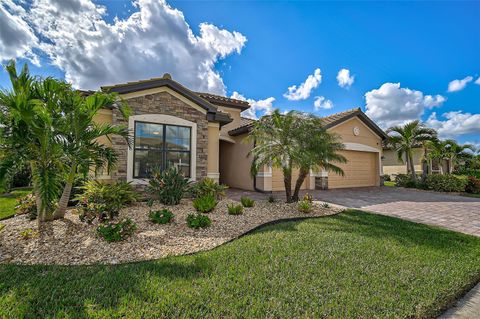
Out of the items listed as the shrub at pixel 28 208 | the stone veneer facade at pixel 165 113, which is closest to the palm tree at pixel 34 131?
the shrub at pixel 28 208

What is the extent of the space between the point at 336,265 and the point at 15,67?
7941mm

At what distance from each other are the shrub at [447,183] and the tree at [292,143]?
1183 cm

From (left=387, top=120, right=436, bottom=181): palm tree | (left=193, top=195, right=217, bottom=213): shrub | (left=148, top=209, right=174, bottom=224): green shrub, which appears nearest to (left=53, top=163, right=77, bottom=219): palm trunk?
(left=148, top=209, right=174, bottom=224): green shrub

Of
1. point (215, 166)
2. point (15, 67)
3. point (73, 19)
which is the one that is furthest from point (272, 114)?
point (73, 19)

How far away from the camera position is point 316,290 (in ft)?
9.41

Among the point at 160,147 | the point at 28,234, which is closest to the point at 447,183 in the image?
the point at 160,147

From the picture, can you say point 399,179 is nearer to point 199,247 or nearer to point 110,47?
point 199,247

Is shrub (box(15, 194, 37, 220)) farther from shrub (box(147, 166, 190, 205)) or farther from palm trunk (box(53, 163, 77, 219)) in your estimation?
shrub (box(147, 166, 190, 205))

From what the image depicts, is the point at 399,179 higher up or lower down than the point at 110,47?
lower down

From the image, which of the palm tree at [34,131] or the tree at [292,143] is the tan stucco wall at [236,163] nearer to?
the tree at [292,143]

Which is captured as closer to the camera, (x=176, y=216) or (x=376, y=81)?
(x=176, y=216)

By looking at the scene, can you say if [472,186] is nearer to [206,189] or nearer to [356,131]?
[356,131]

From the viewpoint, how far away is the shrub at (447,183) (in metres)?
14.6

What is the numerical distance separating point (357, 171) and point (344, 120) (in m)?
4.21
